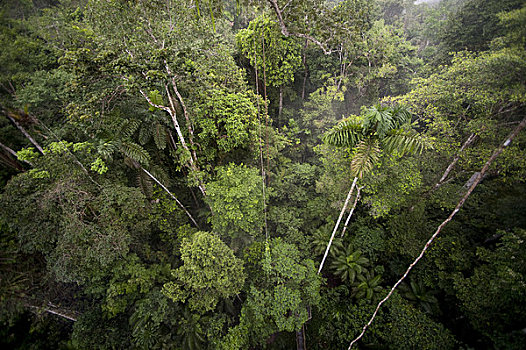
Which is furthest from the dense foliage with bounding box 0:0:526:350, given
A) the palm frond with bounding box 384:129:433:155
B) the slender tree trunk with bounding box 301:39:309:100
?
the slender tree trunk with bounding box 301:39:309:100

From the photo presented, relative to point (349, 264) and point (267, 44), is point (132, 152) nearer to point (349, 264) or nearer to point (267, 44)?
point (267, 44)

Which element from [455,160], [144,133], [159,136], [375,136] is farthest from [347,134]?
[144,133]

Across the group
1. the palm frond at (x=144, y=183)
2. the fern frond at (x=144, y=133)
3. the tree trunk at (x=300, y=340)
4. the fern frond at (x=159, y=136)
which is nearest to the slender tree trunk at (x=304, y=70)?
the fern frond at (x=159, y=136)

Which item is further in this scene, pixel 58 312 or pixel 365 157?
pixel 58 312

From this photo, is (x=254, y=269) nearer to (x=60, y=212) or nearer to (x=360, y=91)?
(x=60, y=212)

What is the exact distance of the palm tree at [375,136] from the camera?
169 inches

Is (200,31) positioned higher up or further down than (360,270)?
higher up

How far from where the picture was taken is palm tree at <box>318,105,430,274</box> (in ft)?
14.0

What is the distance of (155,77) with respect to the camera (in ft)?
15.5

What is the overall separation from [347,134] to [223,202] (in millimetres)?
4198

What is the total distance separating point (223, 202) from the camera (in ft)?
20.6

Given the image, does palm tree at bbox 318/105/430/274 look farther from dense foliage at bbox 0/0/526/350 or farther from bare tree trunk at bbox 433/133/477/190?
bare tree trunk at bbox 433/133/477/190


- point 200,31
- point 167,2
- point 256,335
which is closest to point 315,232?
point 256,335

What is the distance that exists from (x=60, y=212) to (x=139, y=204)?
1.80 meters
